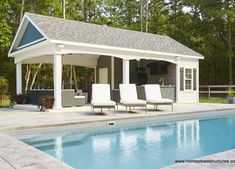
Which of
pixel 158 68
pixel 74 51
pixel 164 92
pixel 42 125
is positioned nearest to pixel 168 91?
pixel 164 92

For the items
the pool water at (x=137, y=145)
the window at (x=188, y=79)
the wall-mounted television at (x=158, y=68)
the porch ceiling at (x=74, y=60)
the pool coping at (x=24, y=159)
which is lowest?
the pool water at (x=137, y=145)

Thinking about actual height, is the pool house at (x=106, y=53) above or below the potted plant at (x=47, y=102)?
above

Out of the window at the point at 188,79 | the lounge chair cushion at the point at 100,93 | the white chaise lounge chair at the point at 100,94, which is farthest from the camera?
the window at the point at 188,79

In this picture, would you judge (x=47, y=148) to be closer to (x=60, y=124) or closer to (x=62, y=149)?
(x=62, y=149)

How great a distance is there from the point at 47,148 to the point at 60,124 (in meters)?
2.10

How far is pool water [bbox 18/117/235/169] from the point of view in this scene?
6125 mm

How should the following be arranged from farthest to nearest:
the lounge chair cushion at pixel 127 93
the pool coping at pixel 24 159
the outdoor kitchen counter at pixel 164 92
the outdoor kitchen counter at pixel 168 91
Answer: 1. the outdoor kitchen counter at pixel 168 91
2. the outdoor kitchen counter at pixel 164 92
3. the lounge chair cushion at pixel 127 93
4. the pool coping at pixel 24 159

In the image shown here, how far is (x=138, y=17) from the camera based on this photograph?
36.4 meters

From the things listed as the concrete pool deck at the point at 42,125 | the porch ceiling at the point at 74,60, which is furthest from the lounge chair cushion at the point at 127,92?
the porch ceiling at the point at 74,60

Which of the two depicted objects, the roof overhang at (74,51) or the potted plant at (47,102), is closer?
the potted plant at (47,102)

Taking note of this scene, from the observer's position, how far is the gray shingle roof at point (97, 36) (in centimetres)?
1463

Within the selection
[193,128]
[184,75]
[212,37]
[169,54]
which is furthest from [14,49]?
[212,37]

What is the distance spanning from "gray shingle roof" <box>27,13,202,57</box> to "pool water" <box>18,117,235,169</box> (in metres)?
6.07

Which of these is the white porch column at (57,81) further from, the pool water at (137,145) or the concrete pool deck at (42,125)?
the pool water at (137,145)
